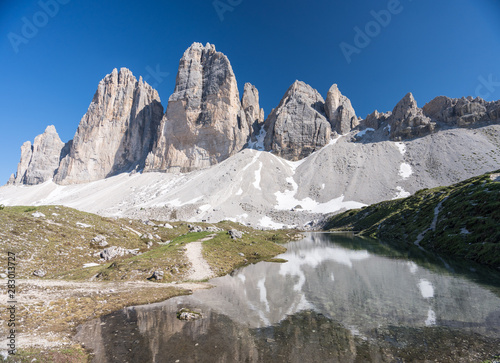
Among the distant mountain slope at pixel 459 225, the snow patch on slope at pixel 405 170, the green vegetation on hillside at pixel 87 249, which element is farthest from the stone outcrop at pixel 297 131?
the green vegetation on hillside at pixel 87 249

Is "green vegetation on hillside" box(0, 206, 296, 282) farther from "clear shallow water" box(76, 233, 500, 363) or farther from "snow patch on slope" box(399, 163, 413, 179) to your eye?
"snow patch on slope" box(399, 163, 413, 179)

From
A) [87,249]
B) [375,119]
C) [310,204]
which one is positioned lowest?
[87,249]

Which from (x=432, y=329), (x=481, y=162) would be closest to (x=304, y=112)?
(x=481, y=162)

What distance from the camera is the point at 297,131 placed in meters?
173

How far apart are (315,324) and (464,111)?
7036 inches

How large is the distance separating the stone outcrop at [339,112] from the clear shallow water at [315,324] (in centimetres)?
17320

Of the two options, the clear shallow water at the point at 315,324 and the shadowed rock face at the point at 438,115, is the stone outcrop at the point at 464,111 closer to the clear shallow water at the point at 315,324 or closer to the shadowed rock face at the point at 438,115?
the shadowed rock face at the point at 438,115

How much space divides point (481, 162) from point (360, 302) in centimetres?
14055

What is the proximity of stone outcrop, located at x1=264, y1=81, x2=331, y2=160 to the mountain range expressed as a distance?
742mm

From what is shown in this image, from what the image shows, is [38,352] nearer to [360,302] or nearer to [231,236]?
[360,302]

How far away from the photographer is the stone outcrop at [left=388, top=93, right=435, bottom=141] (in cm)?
14112

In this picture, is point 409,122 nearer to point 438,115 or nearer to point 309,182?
point 438,115

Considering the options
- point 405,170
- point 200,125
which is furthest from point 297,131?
point 405,170

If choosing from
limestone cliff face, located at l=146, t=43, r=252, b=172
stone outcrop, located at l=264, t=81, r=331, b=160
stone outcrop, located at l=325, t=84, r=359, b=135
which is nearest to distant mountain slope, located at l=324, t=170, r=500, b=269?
stone outcrop, located at l=264, t=81, r=331, b=160
